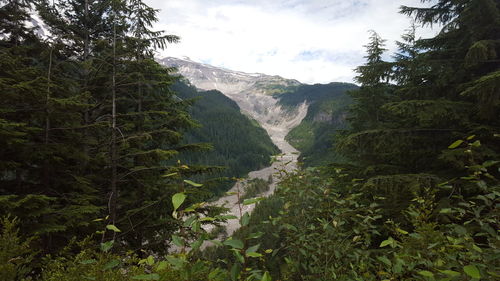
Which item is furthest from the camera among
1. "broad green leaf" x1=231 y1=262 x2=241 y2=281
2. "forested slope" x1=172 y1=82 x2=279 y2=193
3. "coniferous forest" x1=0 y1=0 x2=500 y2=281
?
"forested slope" x1=172 y1=82 x2=279 y2=193

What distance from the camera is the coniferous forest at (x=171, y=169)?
2730 millimetres

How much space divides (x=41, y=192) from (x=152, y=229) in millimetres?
3576

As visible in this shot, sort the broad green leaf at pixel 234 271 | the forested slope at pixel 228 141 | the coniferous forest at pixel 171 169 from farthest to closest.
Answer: the forested slope at pixel 228 141
the coniferous forest at pixel 171 169
the broad green leaf at pixel 234 271

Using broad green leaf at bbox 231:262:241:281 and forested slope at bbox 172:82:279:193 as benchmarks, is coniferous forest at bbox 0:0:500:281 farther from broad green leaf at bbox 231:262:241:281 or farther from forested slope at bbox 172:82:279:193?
forested slope at bbox 172:82:279:193

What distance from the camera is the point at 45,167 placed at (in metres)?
5.67

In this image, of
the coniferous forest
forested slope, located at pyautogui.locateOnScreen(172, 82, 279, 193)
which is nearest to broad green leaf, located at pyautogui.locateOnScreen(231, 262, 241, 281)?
the coniferous forest

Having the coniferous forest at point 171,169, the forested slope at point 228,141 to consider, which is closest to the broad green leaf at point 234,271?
the coniferous forest at point 171,169

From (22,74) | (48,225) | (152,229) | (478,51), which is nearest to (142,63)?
(22,74)

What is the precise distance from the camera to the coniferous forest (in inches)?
107

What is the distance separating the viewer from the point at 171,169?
2.54 meters

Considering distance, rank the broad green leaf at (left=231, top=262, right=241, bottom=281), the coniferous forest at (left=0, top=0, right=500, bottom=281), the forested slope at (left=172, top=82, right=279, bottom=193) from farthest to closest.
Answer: the forested slope at (left=172, top=82, right=279, bottom=193) → the coniferous forest at (left=0, top=0, right=500, bottom=281) → the broad green leaf at (left=231, top=262, right=241, bottom=281)

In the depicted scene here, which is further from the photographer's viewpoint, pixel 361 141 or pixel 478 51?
pixel 361 141

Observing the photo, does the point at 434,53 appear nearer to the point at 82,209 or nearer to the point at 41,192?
the point at 82,209

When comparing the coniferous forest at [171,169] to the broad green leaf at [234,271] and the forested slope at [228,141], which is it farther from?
the forested slope at [228,141]
